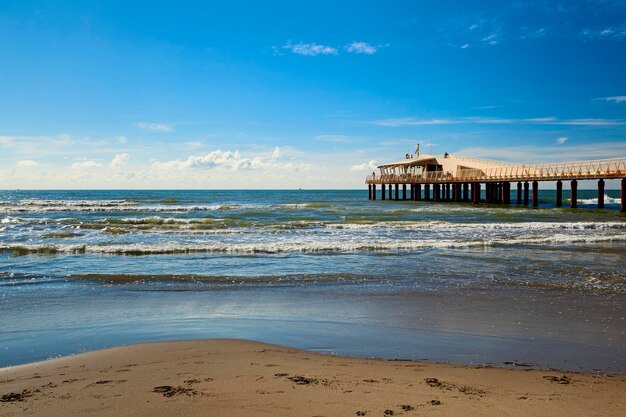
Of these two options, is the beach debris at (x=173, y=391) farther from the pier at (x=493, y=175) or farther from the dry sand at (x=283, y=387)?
the pier at (x=493, y=175)

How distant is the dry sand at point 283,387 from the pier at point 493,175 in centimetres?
4092

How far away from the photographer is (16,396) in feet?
14.3

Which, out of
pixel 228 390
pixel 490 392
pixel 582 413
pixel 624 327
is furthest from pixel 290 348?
pixel 624 327

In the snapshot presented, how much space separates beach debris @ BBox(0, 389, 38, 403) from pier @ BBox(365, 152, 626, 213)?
43819 millimetres

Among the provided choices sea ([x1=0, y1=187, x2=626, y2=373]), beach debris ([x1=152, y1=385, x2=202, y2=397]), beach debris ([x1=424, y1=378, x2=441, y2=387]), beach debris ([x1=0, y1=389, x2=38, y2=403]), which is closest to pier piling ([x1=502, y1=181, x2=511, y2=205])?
sea ([x1=0, y1=187, x2=626, y2=373])

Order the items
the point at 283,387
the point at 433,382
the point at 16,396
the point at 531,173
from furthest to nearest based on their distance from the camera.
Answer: the point at 531,173, the point at 433,382, the point at 283,387, the point at 16,396

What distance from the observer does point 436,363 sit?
5.41 metres

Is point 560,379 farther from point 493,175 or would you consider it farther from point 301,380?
point 493,175

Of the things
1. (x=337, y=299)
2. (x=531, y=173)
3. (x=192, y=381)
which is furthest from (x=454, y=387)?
(x=531, y=173)

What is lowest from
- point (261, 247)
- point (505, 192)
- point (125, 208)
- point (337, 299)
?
point (337, 299)

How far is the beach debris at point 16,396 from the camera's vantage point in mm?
4285

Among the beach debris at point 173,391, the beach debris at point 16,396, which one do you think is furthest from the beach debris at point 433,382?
the beach debris at point 16,396

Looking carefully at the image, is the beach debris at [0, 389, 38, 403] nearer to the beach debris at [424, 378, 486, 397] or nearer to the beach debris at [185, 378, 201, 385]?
the beach debris at [185, 378, 201, 385]

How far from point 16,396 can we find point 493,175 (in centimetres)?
5331
